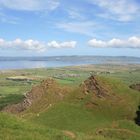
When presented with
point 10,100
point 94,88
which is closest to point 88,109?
point 94,88

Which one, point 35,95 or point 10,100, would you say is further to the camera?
point 10,100

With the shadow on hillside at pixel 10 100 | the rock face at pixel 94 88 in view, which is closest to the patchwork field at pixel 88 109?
the rock face at pixel 94 88

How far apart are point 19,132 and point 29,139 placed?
262 cm

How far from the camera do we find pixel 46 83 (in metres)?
56.3

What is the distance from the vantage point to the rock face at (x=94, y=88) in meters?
49.7

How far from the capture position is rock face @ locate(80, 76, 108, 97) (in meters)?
49.7

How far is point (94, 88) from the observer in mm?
50844

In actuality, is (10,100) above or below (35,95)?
below

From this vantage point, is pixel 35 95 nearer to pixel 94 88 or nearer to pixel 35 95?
pixel 35 95

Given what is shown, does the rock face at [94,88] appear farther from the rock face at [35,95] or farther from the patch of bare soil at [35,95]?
the rock face at [35,95]

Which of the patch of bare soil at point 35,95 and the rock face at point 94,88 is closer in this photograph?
the rock face at point 94,88

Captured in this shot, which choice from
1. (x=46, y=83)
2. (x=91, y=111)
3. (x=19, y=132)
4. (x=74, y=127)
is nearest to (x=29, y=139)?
(x=19, y=132)

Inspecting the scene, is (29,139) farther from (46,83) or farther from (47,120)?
(46,83)

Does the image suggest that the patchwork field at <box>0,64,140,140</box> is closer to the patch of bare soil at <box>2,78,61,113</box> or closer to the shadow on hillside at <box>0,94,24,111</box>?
the patch of bare soil at <box>2,78,61,113</box>
